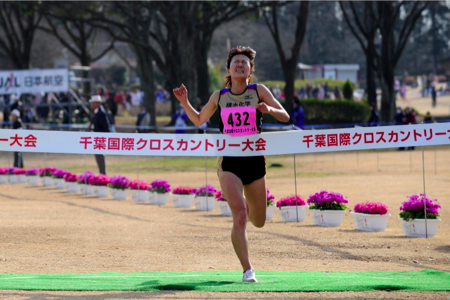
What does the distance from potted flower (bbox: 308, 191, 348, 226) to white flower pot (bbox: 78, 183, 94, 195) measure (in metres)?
7.16

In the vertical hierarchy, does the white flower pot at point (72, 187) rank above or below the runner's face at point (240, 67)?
below

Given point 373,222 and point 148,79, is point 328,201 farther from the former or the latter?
point 148,79

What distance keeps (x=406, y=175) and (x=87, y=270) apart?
14.3m

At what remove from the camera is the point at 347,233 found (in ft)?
37.0

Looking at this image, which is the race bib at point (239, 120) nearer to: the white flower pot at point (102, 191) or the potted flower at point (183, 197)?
the potted flower at point (183, 197)

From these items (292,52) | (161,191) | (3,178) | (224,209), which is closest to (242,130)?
(224,209)

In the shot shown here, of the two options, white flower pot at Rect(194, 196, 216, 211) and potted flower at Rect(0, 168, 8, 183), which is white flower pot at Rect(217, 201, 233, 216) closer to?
white flower pot at Rect(194, 196, 216, 211)

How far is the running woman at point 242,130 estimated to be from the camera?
690 cm

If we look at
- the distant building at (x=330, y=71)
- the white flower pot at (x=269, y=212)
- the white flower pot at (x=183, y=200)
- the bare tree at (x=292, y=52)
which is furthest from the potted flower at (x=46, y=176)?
the distant building at (x=330, y=71)

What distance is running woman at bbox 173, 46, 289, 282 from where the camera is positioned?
272 inches

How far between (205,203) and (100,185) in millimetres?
3753

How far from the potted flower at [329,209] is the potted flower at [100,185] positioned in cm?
666

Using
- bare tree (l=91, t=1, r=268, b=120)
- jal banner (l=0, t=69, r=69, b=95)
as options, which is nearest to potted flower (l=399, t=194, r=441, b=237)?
bare tree (l=91, t=1, r=268, b=120)

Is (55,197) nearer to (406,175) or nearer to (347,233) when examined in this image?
(347,233)
